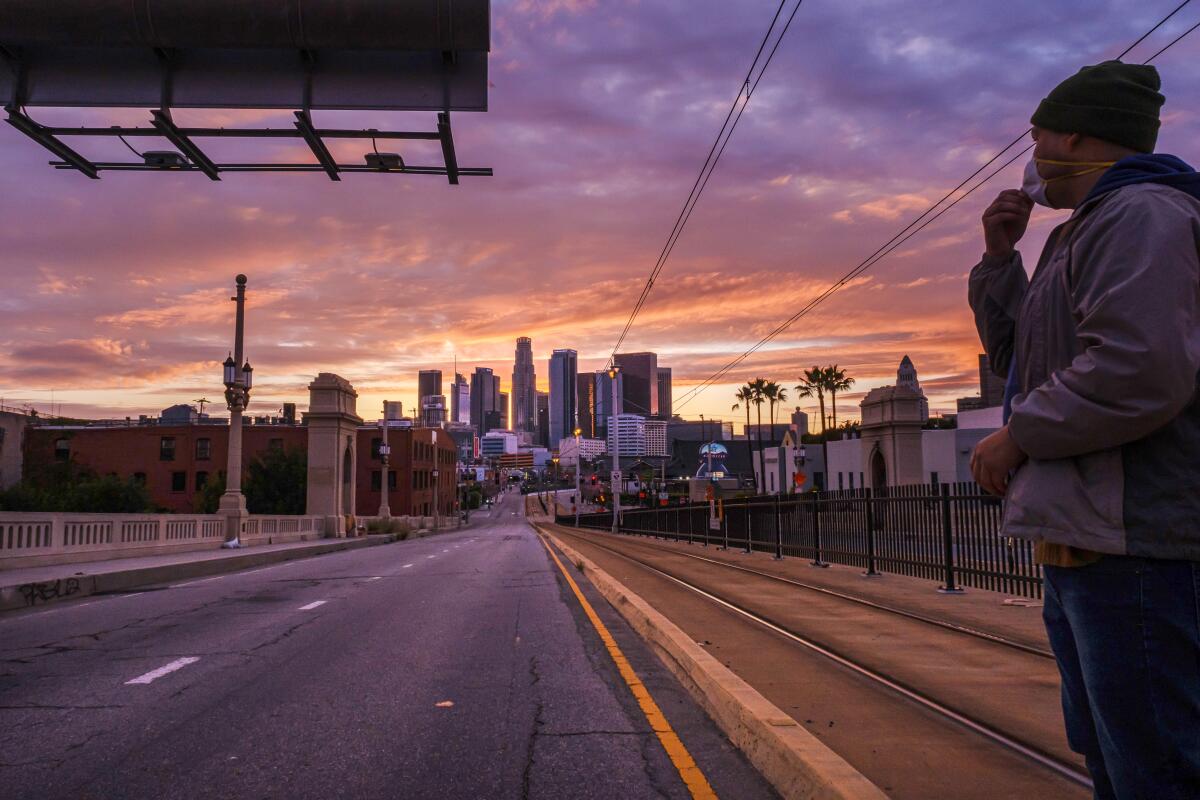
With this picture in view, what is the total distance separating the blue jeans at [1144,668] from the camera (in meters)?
1.95

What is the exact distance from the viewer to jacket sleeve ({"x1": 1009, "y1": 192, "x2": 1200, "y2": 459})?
1896 millimetres

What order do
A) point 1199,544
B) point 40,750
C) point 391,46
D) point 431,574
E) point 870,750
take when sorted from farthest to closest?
point 431,574 → point 391,46 → point 40,750 → point 870,750 → point 1199,544

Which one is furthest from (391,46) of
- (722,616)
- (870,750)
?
(870,750)

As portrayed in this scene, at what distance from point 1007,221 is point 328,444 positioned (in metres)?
44.1

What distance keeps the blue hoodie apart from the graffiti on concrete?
48.0 feet

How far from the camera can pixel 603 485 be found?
121438 mm

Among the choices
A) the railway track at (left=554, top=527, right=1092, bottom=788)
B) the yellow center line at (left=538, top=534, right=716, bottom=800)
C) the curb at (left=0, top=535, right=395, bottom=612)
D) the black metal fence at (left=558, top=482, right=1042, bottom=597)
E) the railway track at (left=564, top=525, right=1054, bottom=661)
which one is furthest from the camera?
the curb at (left=0, top=535, right=395, bottom=612)

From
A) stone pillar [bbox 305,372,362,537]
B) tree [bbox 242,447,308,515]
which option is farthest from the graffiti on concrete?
tree [bbox 242,447,308,515]

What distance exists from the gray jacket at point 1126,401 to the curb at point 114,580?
14.0 m

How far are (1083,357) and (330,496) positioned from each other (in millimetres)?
45376

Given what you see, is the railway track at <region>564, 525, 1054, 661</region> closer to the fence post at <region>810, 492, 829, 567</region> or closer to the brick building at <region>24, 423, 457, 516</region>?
the fence post at <region>810, 492, 829, 567</region>

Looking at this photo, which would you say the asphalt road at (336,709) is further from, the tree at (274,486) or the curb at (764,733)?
the tree at (274,486)

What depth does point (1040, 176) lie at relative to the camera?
8.02ft

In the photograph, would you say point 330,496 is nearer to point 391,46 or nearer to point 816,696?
point 391,46
